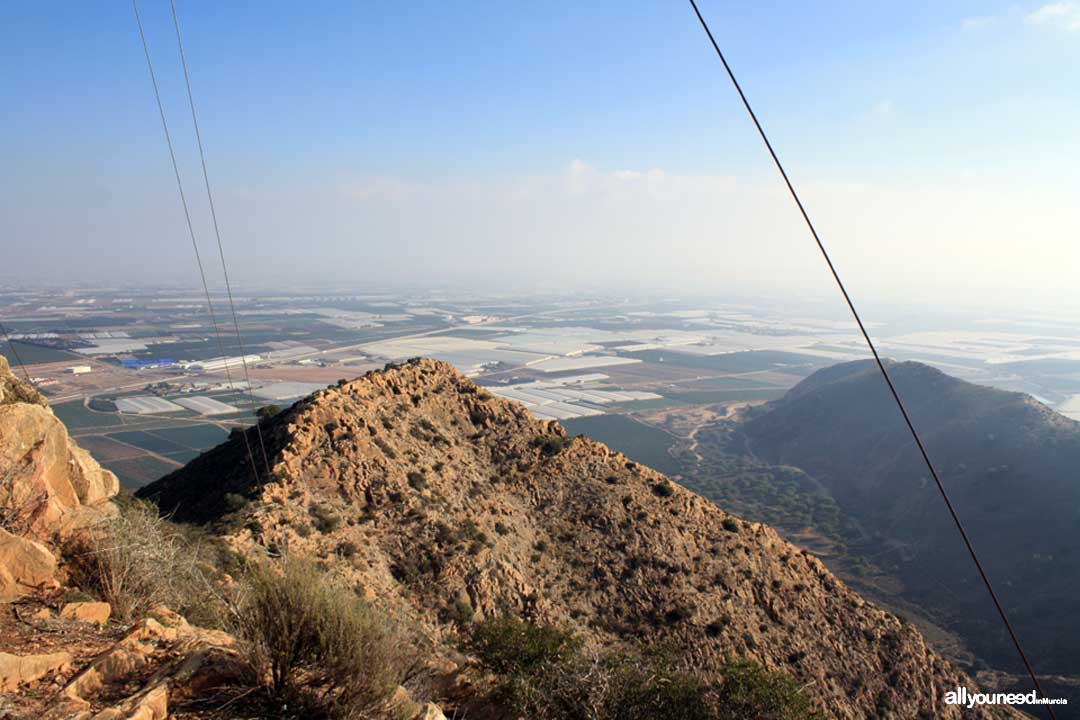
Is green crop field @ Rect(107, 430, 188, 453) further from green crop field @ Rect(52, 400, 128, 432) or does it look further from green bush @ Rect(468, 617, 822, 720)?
green bush @ Rect(468, 617, 822, 720)

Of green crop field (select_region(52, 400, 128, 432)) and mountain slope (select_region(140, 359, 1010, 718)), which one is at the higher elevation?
green crop field (select_region(52, 400, 128, 432))

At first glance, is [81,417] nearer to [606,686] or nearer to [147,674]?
[147,674]

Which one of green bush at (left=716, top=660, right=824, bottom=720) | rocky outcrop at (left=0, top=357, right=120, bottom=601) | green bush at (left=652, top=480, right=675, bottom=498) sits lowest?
green bush at (left=716, top=660, right=824, bottom=720)

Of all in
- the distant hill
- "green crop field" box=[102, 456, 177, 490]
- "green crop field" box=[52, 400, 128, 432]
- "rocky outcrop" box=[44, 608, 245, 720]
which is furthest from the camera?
"green crop field" box=[52, 400, 128, 432]

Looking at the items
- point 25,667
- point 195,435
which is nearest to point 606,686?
point 25,667

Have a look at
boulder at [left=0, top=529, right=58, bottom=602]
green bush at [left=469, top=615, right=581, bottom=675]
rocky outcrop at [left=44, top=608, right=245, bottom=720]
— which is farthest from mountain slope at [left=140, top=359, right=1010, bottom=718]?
rocky outcrop at [left=44, top=608, right=245, bottom=720]

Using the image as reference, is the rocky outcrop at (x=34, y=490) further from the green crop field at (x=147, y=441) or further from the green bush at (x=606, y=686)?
the green crop field at (x=147, y=441)

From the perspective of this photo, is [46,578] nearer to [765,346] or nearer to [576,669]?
[576,669]

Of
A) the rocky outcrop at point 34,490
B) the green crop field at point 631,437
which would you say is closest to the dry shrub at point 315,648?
the rocky outcrop at point 34,490
